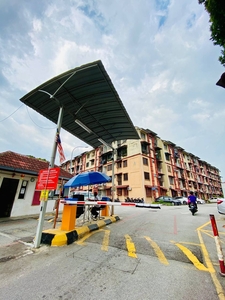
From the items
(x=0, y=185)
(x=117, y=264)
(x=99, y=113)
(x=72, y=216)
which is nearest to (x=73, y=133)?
(x=99, y=113)

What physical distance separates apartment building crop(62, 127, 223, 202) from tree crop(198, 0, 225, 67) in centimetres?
1632

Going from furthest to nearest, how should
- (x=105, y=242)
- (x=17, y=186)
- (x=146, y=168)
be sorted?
1. (x=146, y=168)
2. (x=17, y=186)
3. (x=105, y=242)

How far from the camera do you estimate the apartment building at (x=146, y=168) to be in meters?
26.6

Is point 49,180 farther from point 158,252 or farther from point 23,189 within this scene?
point 23,189

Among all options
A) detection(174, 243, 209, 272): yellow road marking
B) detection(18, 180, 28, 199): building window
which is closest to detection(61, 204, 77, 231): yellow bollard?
detection(174, 243, 209, 272): yellow road marking

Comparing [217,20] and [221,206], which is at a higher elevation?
[217,20]

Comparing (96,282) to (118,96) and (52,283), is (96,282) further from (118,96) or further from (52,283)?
(118,96)

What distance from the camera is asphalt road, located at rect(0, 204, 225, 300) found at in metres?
2.18

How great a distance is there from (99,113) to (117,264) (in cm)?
599

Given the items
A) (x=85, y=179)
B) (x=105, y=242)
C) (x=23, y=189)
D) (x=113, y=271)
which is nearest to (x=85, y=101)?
(x=85, y=179)

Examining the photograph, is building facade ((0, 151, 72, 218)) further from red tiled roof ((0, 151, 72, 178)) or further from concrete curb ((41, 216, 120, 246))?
concrete curb ((41, 216, 120, 246))

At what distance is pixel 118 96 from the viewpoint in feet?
19.4

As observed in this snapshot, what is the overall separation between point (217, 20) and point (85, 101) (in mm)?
4842

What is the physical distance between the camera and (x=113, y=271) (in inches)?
109
